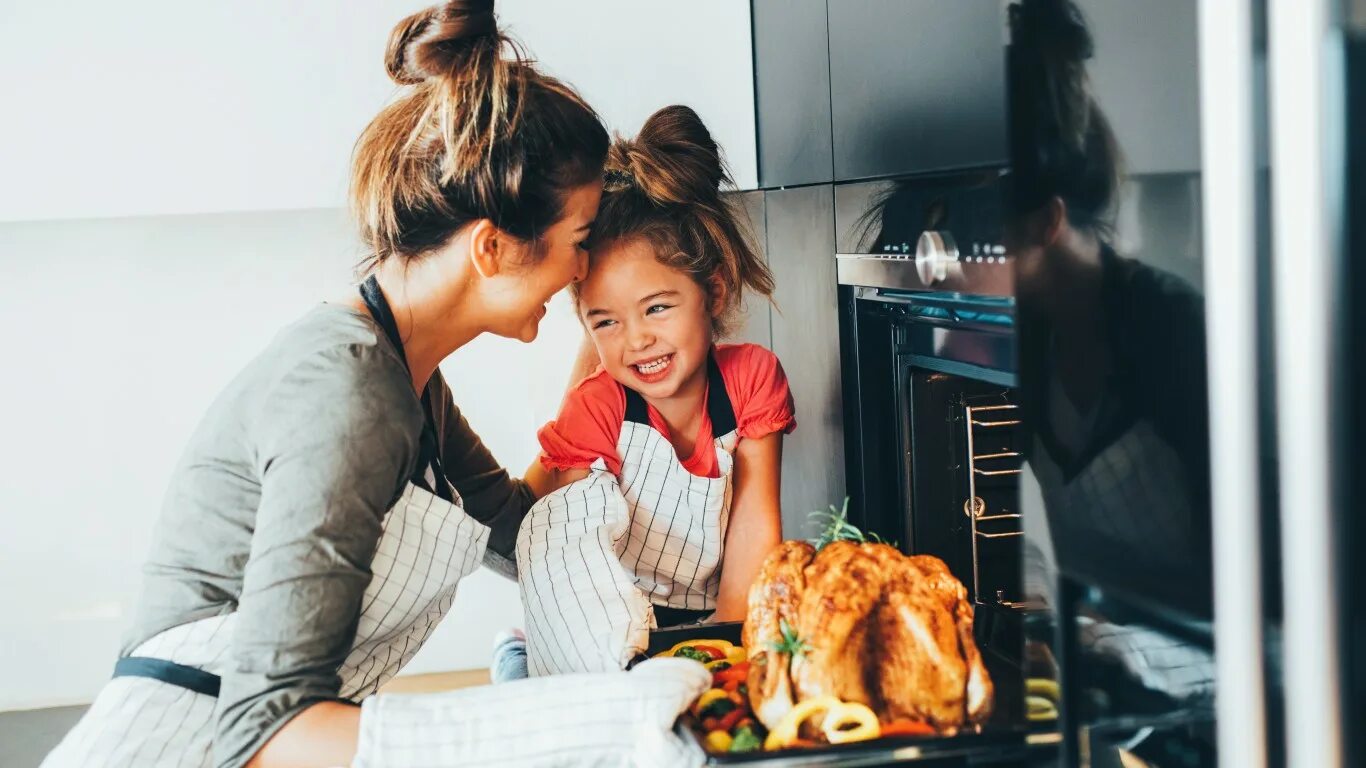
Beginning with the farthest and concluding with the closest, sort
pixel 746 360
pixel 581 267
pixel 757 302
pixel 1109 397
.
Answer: pixel 757 302
pixel 746 360
pixel 581 267
pixel 1109 397

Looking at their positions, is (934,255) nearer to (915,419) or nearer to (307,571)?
(915,419)

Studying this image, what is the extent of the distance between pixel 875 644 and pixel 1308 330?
1.44ft

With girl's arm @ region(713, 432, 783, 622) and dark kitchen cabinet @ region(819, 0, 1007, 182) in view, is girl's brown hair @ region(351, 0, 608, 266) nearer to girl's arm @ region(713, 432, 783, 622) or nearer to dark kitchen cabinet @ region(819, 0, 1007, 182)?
dark kitchen cabinet @ region(819, 0, 1007, 182)

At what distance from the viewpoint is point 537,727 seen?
102 cm

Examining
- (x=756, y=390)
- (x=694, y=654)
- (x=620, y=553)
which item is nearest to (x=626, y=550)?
(x=620, y=553)

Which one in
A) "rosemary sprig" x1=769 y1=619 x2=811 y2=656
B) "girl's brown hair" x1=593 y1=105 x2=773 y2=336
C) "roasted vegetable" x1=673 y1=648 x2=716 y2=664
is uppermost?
"girl's brown hair" x1=593 y1=105 x2=773 y2=336

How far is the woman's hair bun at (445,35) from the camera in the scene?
127 cm

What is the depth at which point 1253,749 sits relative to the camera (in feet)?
2.48

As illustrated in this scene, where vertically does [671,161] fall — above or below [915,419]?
above

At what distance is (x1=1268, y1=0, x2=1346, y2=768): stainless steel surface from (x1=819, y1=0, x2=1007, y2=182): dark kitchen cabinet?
279 mm

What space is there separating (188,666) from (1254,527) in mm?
930

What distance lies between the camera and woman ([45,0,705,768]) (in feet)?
3.51

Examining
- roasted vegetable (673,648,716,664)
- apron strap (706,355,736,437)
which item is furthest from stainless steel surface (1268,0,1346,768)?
apron strap (706,355,736,437)

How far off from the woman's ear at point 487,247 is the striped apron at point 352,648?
0.36 feet
